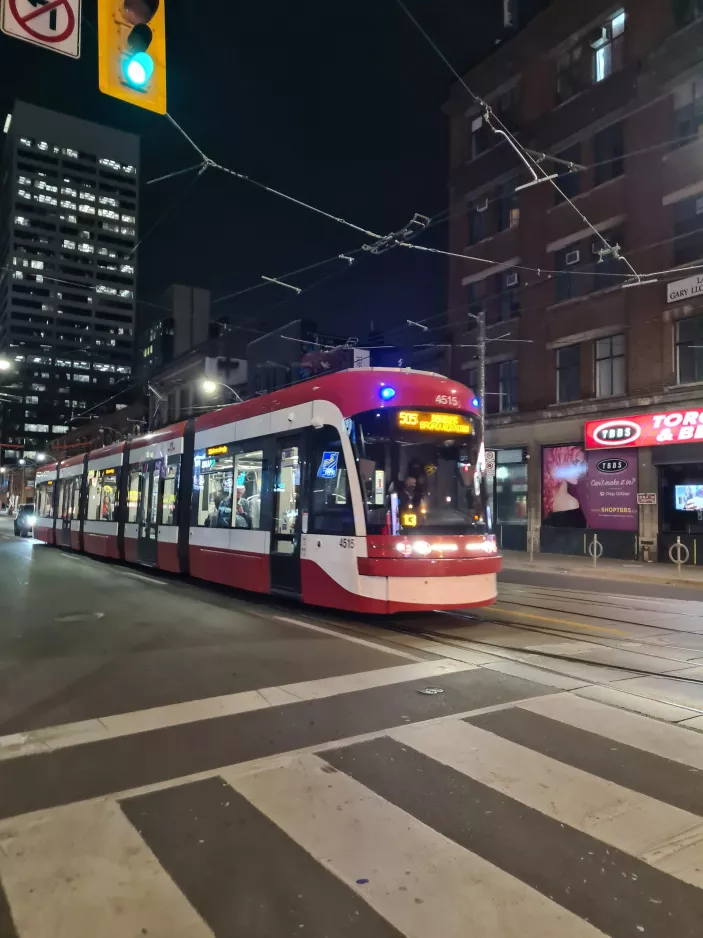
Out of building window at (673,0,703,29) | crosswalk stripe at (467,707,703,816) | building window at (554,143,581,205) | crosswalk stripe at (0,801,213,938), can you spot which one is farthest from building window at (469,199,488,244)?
crosswalk stripe at (0,801,213,938)

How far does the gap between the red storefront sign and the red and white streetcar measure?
13.6 meters

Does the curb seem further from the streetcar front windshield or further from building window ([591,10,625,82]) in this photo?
building window ([591,10,625,82])

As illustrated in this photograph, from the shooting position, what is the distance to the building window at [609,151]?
78.7 feet

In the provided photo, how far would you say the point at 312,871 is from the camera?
3387 millimetres

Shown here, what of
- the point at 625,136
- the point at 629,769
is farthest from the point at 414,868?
the point at 625,136

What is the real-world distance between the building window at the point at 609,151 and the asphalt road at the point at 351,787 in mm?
20481

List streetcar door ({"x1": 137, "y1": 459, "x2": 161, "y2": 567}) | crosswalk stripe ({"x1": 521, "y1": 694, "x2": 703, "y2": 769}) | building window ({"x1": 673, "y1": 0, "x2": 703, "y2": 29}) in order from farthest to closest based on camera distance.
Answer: building window ({"x1": 673, "y1": 0, "x2": 703, "y2": 29}), streetcar door ({"x1": 137, "y1": 459, "x2": 161, "y2": 567}), crosswalk stripe ({"x1": 521, "y1": 694, "x2": 703, "y2": 769})

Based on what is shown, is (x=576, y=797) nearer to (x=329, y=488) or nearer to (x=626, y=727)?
(x=626, y=727)

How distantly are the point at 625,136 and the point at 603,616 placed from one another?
64.4 feet

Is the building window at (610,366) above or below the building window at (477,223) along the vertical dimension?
below

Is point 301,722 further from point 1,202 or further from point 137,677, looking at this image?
point 1,202

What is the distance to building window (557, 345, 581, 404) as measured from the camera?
25359mm

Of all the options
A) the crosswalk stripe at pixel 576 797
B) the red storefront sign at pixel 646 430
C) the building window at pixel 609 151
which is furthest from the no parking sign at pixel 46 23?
the building window at pixel 609 151

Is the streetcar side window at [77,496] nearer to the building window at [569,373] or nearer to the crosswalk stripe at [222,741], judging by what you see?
the building window at [569,373]
